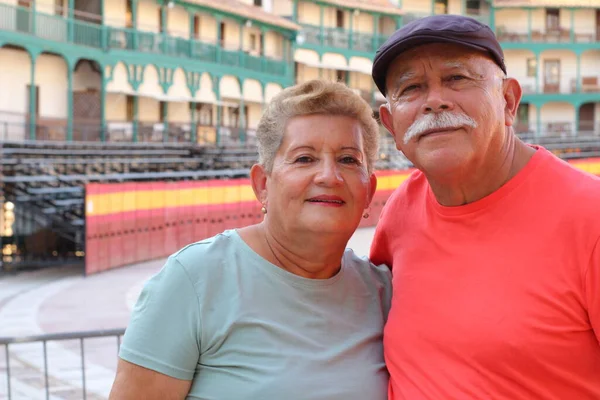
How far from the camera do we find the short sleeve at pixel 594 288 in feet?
8.14

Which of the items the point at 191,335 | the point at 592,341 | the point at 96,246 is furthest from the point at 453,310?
the point at 96,246

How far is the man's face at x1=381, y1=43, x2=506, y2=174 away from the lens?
276 centimetres

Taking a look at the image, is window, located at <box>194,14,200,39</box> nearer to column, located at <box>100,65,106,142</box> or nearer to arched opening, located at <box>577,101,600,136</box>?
column, located at <box>100,65,106,142</box>

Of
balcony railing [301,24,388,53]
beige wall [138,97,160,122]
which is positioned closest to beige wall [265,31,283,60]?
balcony railing [301,24,388,53]

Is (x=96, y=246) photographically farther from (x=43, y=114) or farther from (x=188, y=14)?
(x=188, y=14)

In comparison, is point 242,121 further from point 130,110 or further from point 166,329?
point 166,329

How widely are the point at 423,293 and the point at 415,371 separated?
0.27 m

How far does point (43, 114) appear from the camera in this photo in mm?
28828

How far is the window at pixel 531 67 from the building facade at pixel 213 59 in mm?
69

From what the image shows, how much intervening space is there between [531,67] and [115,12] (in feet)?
111

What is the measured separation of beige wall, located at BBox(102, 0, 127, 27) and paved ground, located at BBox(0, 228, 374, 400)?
14.2 m

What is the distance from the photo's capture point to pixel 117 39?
31.9 meters

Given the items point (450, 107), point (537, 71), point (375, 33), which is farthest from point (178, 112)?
point (450, 107)

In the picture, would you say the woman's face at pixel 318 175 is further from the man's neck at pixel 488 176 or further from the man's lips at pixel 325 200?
the man's neck at pixel 488 176
